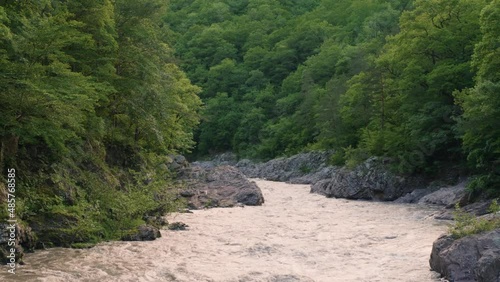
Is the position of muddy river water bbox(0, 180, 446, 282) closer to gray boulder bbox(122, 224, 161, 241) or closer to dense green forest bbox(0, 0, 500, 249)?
gray boulder bbox(122, 224, 161, 241)

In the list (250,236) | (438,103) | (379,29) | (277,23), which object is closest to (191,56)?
(277,23)

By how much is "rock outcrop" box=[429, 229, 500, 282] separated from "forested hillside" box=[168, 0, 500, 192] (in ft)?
45.5

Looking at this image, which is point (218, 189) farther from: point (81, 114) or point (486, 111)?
point (81, 114)

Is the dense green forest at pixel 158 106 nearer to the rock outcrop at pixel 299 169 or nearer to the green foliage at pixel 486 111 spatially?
the green foliage at pixel 486 111

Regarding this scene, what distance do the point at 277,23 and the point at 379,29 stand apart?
31400 mm

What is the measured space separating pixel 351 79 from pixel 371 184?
2194 centimetres

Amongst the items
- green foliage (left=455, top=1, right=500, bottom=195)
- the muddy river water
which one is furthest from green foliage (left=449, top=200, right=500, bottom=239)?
green foliage (left=455, top=1, right=500, bottom=195)

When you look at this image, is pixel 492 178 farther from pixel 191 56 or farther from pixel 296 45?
pixel 191 56

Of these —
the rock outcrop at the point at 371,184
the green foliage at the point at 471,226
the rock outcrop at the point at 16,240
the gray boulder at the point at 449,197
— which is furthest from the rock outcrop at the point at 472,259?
the rock outcrop at the point at 371,184

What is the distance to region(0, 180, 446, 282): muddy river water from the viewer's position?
14.1 metres

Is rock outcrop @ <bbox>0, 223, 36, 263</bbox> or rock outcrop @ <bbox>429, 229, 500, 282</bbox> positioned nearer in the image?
rock outcrop @ <bbox>429, 229, 500, 282</bbox>

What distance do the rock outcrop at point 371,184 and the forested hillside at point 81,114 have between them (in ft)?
42.5

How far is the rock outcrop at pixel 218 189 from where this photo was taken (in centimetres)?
3159

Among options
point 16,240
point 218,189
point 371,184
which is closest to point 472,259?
point 16,240
